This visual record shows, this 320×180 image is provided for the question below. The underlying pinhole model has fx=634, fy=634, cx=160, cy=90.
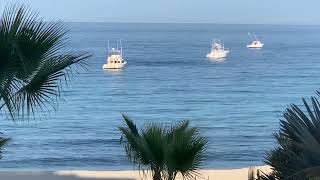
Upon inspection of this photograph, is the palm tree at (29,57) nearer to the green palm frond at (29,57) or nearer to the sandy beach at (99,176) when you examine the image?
the green palm frond at (29,57)

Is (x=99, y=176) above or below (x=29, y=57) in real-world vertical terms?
below

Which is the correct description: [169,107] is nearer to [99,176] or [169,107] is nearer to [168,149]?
[99,176]

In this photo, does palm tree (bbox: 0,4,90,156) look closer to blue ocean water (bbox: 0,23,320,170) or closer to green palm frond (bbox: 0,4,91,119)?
green palm frond (bbox: 0,4,91,119)

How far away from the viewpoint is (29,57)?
15.8ft

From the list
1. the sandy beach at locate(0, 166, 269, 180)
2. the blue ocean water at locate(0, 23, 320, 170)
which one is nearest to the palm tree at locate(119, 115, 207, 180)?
the blue ocean water at locate(0, 23, 320, 170)

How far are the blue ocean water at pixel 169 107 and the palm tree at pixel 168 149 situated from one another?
1243 mm

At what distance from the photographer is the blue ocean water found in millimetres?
26219

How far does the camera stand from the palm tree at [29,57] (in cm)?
468

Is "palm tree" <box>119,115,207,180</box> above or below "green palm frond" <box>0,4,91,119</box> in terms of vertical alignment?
below

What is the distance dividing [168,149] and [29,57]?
1.94 meters

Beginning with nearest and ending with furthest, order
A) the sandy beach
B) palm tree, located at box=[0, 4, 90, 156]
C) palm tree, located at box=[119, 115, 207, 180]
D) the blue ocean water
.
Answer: palm tree, located at box=[0, 4, 90, 156] < palm tree, located at box=[119, 115, 207, 180] < the sandy beach < the blue ocean water

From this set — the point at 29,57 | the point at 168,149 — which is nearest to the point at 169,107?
the point at 168,149

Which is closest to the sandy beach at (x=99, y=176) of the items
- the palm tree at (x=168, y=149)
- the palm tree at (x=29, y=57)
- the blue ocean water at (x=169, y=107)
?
A: the blue ocean water at (x=169, y=107)

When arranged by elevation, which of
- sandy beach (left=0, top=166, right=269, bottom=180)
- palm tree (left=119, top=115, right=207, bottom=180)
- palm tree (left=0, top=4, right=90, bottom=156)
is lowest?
sandy beach (left=0, top=166, right=269, bottom=180)
